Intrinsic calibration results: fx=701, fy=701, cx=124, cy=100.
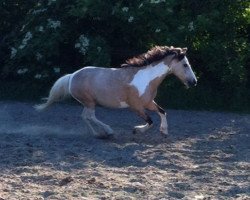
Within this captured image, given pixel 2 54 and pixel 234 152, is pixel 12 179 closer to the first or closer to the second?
pixel 234 152

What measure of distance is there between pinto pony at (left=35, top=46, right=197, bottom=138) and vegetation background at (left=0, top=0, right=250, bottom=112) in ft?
10.6

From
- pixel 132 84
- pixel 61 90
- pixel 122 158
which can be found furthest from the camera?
pixel 61 90

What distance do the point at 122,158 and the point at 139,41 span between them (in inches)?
242

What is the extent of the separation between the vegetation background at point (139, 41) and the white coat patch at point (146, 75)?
10.7ft

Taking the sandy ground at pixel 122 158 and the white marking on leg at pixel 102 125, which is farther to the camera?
the white marking on leg at pixel 102 125

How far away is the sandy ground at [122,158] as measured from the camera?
6.96m

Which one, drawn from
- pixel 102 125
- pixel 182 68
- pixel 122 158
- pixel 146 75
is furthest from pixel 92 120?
pixel 122 158

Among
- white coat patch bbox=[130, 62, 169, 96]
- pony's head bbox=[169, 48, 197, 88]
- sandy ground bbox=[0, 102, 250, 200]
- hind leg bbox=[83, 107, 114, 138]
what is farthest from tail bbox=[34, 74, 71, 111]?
pony's head bbox=[169, 48, 197, 88]

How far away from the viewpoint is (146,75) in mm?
10227

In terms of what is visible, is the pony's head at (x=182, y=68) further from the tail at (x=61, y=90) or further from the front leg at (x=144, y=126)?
the tail at (x=61, y=90)

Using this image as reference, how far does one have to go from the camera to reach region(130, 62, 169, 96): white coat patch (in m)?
10.2

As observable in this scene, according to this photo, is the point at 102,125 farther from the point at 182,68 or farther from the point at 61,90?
the point at 182,68

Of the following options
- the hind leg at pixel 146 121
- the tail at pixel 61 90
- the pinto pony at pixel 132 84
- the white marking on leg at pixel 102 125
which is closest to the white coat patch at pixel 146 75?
the pinto pony at pixel 132 84

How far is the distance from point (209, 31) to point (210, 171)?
649 centimetres
